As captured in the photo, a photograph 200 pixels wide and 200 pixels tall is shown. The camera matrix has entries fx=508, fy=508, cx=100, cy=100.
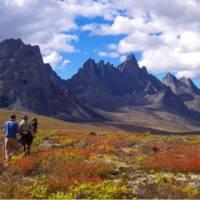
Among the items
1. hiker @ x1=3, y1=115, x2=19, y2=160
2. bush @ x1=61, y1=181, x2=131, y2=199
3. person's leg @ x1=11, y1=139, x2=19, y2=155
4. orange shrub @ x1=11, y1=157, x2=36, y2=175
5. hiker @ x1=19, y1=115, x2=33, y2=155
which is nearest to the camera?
bush @ x1=61, y1=181, x2=131, y2=199

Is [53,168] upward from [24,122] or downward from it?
downward

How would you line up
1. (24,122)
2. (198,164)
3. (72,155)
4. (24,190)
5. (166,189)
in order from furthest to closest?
(24,122) < (72,155) < (198,164) < (166,189) < (24,190)

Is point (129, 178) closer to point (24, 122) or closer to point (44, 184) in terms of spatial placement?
point (44, 184)

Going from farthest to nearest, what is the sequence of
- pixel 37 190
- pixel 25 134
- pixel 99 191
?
pixel 25 134 < pixel 99 191 < pixel 37 190

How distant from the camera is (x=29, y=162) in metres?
22.6

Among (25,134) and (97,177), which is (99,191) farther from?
(25,134)

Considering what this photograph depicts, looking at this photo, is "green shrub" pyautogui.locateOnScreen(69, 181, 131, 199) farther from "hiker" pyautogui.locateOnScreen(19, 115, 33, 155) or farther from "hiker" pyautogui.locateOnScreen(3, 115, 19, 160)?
"hiker" pyautogui.locateOnScreen(19, 115, 33, 155)

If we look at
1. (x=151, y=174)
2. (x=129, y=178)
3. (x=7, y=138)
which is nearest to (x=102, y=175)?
(x=129, y=178)


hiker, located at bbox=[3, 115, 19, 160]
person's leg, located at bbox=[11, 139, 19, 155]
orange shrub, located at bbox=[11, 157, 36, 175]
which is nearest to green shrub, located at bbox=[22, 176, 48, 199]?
orange shrub, located at bbox=[11, 157, 36, 175]

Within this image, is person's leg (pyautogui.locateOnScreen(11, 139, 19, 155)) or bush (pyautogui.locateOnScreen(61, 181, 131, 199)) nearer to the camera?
bush (pyautogui.locateOnScreen(61, 181, 131, 199))

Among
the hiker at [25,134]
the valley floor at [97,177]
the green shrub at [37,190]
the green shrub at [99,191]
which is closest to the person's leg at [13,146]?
the hiker at [25,134]

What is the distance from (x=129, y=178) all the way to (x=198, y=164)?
448 centimetres

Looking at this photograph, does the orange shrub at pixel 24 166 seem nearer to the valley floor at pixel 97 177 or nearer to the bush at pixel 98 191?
the valley floor at pixel 97 177

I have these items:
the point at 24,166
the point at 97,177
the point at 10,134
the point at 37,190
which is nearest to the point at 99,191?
the point at 37,190
